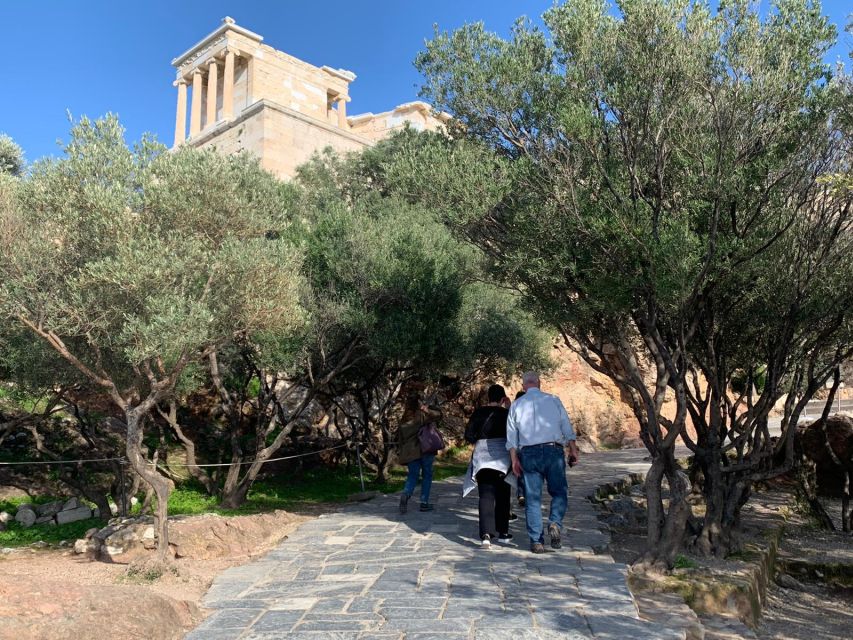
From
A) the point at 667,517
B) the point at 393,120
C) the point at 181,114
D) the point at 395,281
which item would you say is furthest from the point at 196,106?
the point at 667,517

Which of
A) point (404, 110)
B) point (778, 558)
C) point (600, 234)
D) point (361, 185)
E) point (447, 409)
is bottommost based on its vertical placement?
point (778, 558)

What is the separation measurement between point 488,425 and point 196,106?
42774mm

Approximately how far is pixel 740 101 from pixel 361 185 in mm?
22271

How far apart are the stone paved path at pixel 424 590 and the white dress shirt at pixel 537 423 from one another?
134 cm

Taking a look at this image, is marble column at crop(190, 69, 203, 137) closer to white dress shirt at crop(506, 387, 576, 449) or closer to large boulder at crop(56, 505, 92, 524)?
large boulder at crop(56, 505, 92, 524)

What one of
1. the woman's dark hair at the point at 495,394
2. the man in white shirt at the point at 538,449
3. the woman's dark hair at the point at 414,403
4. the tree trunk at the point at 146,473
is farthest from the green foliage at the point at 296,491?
the man in white shirt at the point at 538,449

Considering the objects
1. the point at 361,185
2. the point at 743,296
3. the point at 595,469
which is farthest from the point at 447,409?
the point at 743,296

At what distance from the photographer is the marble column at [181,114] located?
4578 centimetres

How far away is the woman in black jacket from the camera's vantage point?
8.45 metres

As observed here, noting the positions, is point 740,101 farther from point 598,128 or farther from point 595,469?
point 595,469

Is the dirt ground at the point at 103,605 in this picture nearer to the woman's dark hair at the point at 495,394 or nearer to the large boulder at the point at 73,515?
the woman's dark hair at the point at 495,394

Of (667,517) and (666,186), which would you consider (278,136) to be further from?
(667,517)

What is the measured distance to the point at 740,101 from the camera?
25.5 feet

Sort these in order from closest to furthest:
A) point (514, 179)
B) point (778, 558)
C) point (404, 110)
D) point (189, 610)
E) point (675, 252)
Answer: point (189, 610)
point (675, 252)
point (514, 179)
point (778, 558)
point (404, 110)
